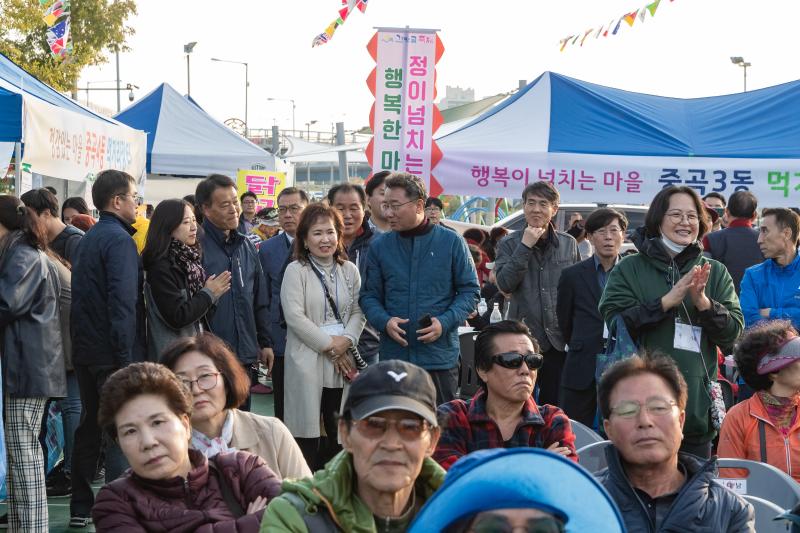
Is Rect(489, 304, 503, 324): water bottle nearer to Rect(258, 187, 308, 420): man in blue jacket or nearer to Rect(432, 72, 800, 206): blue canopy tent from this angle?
Rect(432, 72, 800, 206): blue canopy tent

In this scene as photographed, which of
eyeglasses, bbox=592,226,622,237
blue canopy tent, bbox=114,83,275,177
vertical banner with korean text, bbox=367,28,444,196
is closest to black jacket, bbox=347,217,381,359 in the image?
eyeglasses, bbox=592,226,622,237

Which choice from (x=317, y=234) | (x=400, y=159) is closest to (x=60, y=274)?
(x=317, y=234)

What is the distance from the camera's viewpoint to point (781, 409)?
4.43 meters

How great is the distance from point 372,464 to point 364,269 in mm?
3424

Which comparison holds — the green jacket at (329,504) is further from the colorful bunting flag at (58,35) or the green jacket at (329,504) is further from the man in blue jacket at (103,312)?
the colorful bunting flag at (58,35)

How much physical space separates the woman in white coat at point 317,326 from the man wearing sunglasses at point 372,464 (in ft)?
10.4

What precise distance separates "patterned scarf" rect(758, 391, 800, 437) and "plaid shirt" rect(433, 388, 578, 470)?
1129mm

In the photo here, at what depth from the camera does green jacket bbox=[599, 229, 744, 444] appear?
459cm

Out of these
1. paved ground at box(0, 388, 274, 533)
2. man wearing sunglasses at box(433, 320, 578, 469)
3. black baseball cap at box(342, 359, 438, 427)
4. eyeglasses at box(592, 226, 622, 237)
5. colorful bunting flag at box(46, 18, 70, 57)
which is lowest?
paved ground at box(0, 388, 274, 533)

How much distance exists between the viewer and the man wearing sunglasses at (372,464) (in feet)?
7.64

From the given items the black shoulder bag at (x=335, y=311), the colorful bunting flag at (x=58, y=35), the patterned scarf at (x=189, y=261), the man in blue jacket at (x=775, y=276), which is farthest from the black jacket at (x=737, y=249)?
the colorful bunting flag at (x=58, y=35)

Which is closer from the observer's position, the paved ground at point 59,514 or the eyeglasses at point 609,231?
the paved ground at point 59,514

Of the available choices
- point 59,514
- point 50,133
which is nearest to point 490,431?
point 59,514

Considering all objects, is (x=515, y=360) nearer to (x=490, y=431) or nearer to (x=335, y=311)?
(x=490, y=431)
